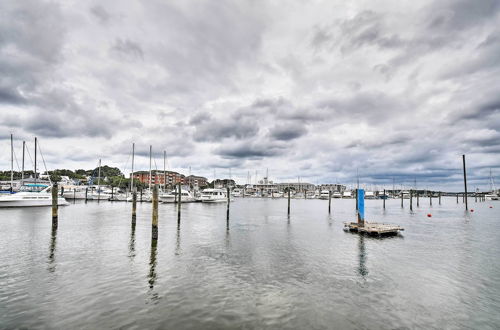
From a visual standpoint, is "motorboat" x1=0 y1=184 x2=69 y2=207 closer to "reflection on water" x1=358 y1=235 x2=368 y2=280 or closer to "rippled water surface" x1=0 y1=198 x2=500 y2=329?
"rippled water surface" x1=0 y1=198 x2=500 y2=329

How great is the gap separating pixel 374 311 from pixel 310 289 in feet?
10.2

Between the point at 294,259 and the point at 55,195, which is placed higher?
the point at 55,195

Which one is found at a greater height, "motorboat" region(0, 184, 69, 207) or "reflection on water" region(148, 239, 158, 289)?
"motorboat" region(0, 184, 69, 207)

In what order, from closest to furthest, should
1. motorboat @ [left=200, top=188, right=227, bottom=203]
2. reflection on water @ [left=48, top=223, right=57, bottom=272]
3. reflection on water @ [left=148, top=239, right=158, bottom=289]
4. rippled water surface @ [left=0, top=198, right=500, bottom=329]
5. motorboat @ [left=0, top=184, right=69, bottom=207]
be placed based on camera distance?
1. rippled water surface @ [left=0, top=198, right=500, bottom=329]
2. reflection on water @ [left=148, top=239, right=158, bottom=289]
3. reflection on water @ [left=48, top=223, right=57, bottom=272]
4. motorboat @ [left=0, top=184, right=69, bottom=207]
5. motorboat @ [left=200, top=188, right=227, bottom=203]

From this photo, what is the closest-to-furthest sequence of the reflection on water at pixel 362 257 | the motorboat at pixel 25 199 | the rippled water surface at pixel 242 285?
the rippled water surface at pixel 242 285
the reflection on water at pixel 362 257
the motorboat at pixel 25 199

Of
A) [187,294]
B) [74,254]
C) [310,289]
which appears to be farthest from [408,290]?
[74,254]

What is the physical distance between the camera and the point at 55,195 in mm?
30703

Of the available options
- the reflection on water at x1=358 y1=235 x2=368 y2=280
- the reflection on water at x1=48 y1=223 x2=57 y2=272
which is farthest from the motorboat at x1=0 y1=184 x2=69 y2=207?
the reflection on water at x1=358 y1=235 x2=368 y2=280

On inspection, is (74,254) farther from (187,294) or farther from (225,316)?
(225,316)

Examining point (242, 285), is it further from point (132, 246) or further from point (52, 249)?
point (52, 249)

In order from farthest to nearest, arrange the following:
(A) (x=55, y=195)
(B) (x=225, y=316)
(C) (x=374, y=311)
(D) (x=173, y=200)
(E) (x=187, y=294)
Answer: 1. (D) (x=173, y=200)
2. (A) (x=55, y=195)
3. (E) (x=187, y=294)
4. (C) (x=374, y=311)
5. (B) (x=225, y=316)

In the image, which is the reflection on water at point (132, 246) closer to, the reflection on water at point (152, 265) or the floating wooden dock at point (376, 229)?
the reflection on water at point (152, 265)

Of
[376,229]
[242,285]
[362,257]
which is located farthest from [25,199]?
[376,229]

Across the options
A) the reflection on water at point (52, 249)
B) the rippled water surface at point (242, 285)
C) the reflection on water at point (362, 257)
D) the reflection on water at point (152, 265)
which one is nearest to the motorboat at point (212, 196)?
the reflection on water at point (52, 249)
